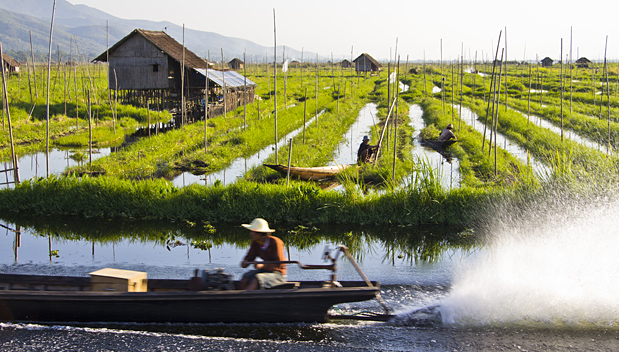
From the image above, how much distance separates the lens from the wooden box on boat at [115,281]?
6695mm

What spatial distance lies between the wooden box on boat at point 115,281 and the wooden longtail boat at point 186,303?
15 millimetres

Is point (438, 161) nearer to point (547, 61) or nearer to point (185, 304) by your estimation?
point (185, 304)

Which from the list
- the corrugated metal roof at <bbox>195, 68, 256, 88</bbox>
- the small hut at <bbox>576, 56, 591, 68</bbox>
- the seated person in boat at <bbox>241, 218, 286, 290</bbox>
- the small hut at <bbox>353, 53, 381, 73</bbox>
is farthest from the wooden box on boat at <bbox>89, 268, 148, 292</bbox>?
the small hut at <bbox>576, 56, 591, 68</bbox>

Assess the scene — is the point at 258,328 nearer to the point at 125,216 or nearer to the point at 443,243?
the point at 443,243

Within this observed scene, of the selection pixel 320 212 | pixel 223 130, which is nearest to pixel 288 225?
pixel 320 212

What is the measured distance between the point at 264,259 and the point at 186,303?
3.73 ft

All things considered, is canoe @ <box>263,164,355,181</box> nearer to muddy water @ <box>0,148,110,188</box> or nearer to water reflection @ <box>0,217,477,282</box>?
water reflection @ <box>0,217,477,282</box>

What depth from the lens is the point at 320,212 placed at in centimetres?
1133

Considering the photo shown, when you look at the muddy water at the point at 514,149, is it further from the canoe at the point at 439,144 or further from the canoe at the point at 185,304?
the canoe at the point at 185,304

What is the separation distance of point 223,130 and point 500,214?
1632 centimetres

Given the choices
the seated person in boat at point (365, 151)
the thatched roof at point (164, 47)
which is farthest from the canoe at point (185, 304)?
the thatched roof at point (164, 47)

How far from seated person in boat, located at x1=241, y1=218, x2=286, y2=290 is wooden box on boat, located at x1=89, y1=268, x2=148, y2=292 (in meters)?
1.41

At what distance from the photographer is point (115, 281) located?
265 inches

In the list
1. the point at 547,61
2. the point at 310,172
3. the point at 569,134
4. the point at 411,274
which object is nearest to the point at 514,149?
the point at 569,134
